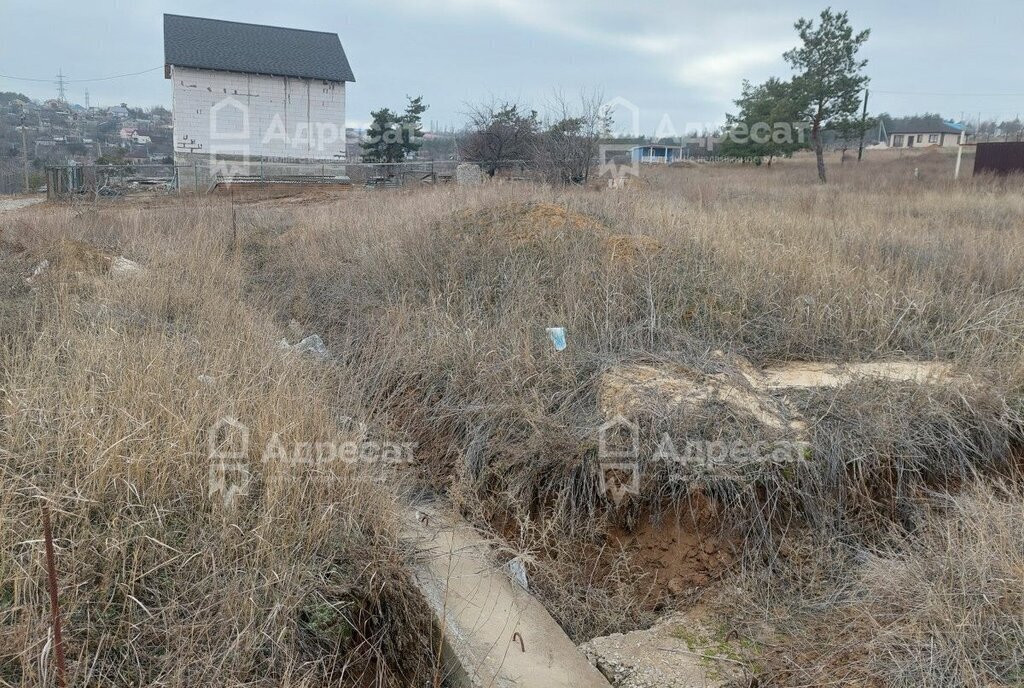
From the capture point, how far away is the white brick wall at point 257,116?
3066 cm

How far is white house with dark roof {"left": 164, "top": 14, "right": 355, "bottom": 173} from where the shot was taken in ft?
100

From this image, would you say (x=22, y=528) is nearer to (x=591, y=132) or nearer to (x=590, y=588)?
(x=590, y=588)

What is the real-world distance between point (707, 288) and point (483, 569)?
363 centimetres

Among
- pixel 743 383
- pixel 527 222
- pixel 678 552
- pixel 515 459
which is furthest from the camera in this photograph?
pixel 527 222

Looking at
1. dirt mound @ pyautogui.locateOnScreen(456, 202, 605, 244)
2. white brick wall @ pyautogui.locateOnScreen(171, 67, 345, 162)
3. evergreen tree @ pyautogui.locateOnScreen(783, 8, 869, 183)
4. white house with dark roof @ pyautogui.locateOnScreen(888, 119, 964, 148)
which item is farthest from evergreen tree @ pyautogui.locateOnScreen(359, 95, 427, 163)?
white house with dark roof @ pyautogui.locateOnScreen(888, 119, 964, 148)

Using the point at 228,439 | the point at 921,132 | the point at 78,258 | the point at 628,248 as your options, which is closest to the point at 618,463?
the point at 228,439

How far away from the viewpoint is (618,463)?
4.19 meters

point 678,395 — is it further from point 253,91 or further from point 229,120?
point 253,91

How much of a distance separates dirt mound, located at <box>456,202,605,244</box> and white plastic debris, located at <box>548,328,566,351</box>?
2183 millimetres

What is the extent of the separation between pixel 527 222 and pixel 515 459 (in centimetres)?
431

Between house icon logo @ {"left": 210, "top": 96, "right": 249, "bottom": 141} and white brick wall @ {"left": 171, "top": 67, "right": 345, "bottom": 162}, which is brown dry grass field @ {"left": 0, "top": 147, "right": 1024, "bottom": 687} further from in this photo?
house icon logo @ {"left": 210, "top": 96, "right": 249, "bottom": 141}

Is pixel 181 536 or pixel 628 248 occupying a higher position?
pixel 628 248

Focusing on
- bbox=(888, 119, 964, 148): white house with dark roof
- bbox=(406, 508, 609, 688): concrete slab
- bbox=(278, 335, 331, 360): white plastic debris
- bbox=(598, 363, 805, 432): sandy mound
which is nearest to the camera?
bbox=(406, 508, 609, 688): concrete slab

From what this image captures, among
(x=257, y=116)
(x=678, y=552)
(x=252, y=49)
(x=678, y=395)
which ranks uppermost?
(x=252, y=49)
